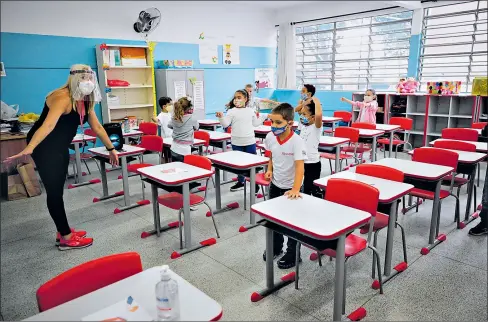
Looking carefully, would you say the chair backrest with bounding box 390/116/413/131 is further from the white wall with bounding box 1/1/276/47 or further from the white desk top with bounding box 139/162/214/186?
the white desk top with bounding box 139/162/214/186

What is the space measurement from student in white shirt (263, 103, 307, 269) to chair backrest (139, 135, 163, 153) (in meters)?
1.85

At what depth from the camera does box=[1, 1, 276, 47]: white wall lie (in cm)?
560

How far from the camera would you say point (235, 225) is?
3.47m

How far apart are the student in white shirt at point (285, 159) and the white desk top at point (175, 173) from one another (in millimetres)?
621

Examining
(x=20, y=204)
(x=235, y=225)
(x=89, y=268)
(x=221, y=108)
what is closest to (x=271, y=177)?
(x=235, y=225)

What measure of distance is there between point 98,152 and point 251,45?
584cm

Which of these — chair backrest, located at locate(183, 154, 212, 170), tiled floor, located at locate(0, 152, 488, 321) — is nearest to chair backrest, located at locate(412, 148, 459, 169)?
tiled floor, located at locate(0, 152, 488, 321)

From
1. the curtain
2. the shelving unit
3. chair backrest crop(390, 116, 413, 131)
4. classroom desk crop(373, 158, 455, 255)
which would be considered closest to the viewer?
classroom desk crop(373, 158, 455, 255)

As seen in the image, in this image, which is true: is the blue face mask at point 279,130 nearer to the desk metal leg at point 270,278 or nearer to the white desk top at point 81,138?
the desk metal leg at point 270,278

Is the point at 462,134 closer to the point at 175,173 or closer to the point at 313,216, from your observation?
the point at 313,216

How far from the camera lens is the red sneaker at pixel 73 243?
305cm

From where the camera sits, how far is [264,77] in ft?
30.1

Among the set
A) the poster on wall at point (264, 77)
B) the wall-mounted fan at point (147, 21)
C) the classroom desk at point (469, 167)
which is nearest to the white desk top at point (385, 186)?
the classroom desk at point (469, 167)

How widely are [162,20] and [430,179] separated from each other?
6.09m
